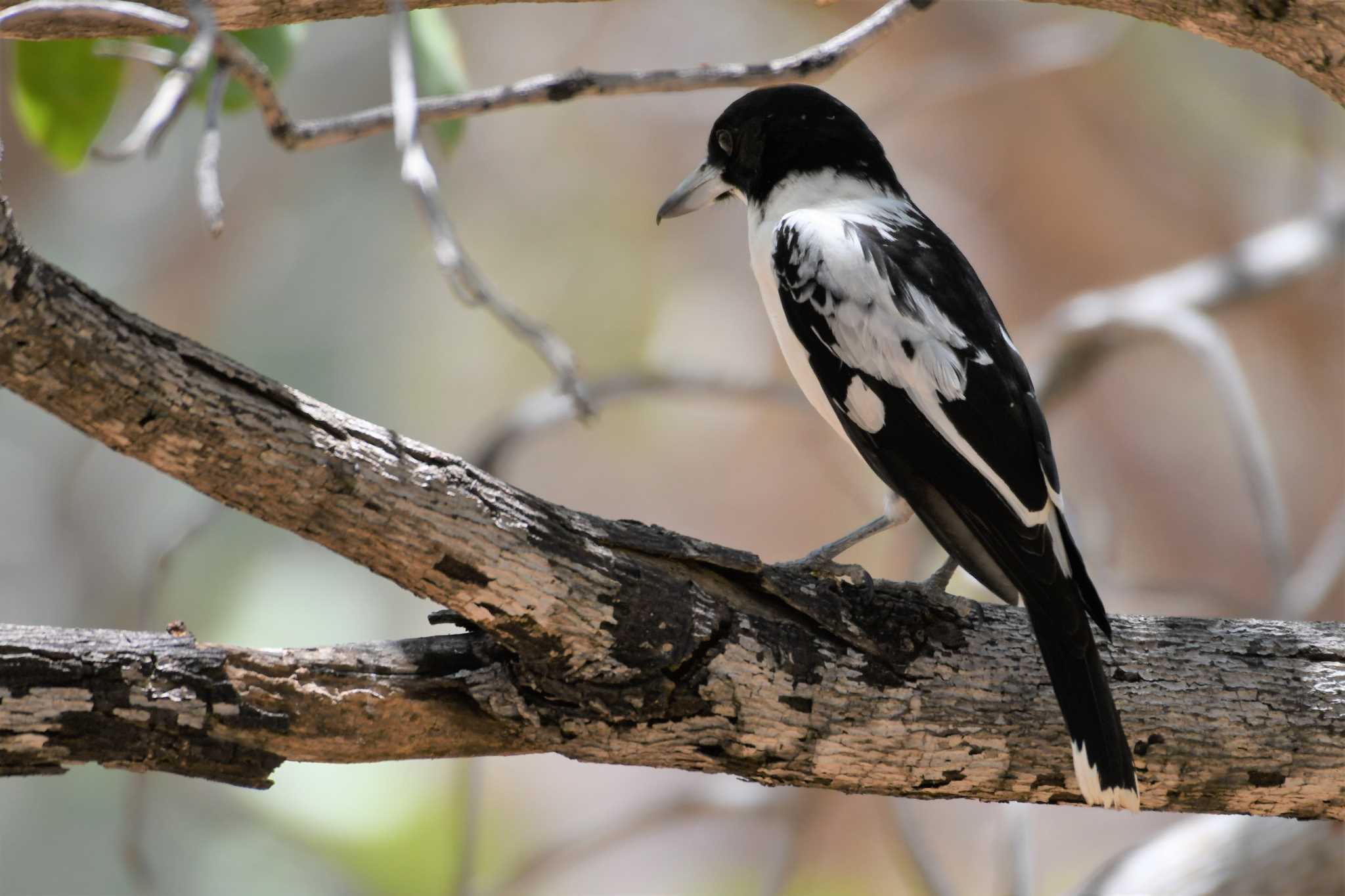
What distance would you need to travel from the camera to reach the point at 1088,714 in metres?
1.88

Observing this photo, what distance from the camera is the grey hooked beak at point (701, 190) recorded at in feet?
9.70

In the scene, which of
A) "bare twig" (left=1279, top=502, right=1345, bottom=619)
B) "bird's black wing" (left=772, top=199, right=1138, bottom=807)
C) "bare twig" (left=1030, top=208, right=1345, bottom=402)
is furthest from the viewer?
"bare twig" (left=1030, top=208, right=1345, bottom=402)

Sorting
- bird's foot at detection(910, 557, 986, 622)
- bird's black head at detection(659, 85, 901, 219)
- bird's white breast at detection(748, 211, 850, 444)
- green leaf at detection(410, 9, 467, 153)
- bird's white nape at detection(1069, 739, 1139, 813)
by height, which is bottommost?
→ bird's white nape at detection(1069, 739, 1139, 813)

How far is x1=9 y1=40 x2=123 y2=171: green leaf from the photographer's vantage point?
243cm

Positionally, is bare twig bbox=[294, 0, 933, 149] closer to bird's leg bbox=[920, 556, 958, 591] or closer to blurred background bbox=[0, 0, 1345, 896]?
bird's leg bbox=[920, 556, 958, 591]

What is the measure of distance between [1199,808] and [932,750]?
1.51 ft

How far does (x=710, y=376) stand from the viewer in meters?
4.25

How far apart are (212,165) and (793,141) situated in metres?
1.48

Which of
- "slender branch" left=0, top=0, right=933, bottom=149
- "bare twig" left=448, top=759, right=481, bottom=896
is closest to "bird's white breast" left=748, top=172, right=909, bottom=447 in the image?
"slender branch" left=0, top=0, right=933, bottom=149

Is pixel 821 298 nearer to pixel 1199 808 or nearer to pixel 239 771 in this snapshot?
pixel 1199 808

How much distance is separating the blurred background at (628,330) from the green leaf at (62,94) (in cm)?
426

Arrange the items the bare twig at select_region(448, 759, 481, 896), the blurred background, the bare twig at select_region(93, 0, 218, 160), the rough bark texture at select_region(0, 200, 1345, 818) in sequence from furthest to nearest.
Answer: the blurred background < the bare twig at select_region(448, 759, 481, 896) < the rough bark texture at select_region(0, 200, 1345, 818) < the bare twig at select_region(93, 0, 218, 160)

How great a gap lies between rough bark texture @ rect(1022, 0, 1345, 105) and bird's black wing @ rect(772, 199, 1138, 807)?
56 centimetres

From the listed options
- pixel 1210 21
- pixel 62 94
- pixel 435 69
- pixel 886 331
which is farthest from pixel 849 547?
pixel 62 94
